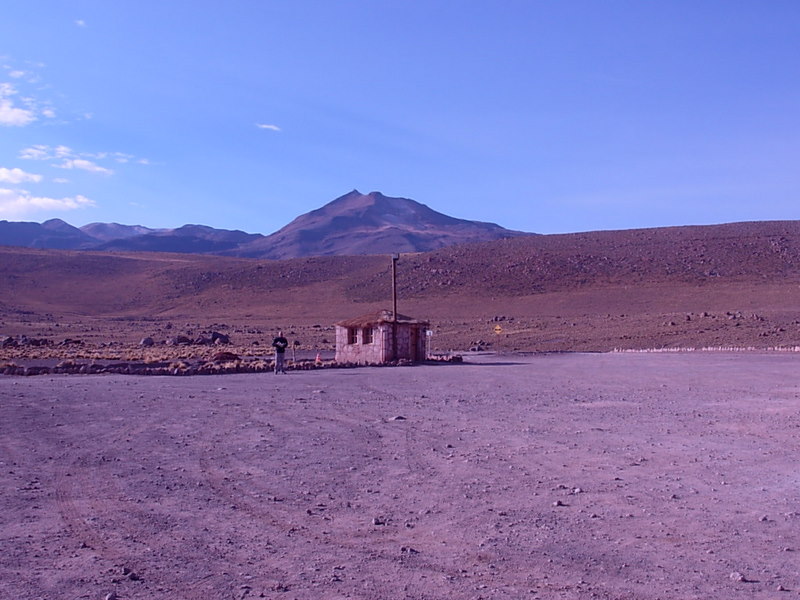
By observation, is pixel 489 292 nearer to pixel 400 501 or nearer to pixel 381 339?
pixel 381 339

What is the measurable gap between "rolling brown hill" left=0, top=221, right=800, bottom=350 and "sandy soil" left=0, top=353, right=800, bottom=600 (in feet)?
119

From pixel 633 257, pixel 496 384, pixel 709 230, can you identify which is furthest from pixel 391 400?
pixel 709 230

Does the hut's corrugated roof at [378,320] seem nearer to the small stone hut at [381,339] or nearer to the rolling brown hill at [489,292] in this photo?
the small stone hut at [381,339]

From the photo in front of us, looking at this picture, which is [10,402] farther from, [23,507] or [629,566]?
[629,566]

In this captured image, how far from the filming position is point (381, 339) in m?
Answer: 39.6

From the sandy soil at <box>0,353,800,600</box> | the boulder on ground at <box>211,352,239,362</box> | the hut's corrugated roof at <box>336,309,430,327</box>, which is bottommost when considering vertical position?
the boulder on ground at <box>211,352,239,362</box>

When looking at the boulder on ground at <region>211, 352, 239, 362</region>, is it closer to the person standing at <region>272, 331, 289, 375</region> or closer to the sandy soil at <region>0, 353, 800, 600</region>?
the person standing at <region>272, 331, 289, 375</region>

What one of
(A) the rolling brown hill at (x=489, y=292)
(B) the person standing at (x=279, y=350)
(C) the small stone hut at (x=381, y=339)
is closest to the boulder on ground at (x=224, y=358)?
(C) the small stone hut at (x=381, y=339)

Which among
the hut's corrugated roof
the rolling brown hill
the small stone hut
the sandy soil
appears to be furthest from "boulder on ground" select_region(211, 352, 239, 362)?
the sandy soil

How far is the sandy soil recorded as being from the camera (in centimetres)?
671

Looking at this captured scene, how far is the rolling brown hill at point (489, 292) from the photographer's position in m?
59.0

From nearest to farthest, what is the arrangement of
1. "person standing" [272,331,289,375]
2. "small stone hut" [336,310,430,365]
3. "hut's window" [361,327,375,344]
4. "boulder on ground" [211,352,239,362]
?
"person standing" [272,331,289,375]
"small stone hut" [336,310,430,365]
"boulder on ground" [211,352,239,362]
"hut's window" [361,327,375,344]

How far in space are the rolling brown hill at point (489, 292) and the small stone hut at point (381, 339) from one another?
14.2 metres

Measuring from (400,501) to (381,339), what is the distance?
99.3 ft
